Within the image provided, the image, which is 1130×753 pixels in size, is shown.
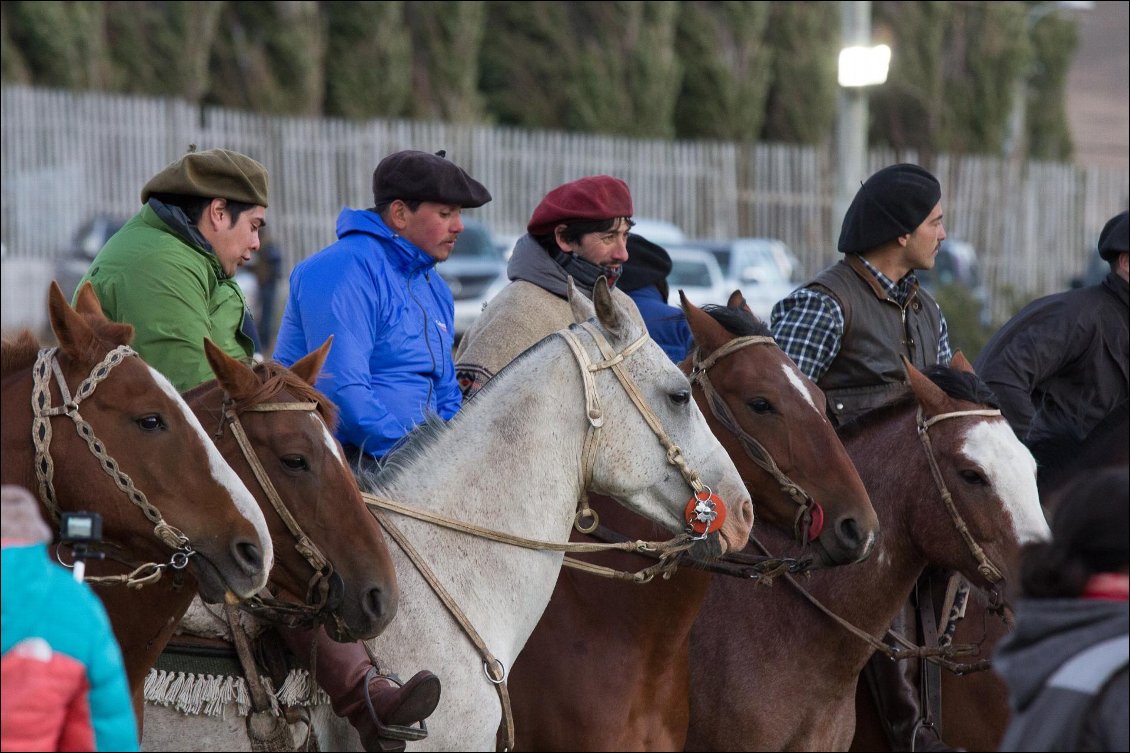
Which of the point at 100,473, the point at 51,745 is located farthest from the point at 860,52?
the point at 51,745

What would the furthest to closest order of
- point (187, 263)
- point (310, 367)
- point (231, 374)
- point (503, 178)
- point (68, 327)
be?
point (503, 178) → point (187, 263) → point (310, 367) → point (231, 374) → point (68, 327)

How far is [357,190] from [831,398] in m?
20.4

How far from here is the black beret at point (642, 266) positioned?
25.9ft

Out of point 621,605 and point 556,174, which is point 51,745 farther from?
point 556,174

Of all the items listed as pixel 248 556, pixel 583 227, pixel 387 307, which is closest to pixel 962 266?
pixel 583 227

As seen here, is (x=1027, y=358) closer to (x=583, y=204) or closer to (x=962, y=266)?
(x=583, y=204)

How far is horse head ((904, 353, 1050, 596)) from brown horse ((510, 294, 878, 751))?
1.22 ft

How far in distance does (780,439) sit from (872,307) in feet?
3.73

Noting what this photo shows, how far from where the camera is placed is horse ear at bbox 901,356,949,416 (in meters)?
5.66

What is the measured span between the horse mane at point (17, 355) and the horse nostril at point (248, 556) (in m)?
0.67

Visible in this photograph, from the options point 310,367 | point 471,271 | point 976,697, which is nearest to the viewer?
point 310,367

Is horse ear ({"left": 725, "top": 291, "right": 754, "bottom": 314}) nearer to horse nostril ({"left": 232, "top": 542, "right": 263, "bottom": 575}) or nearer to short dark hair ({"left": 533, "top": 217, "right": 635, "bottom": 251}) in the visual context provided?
short dark hair ({"left": 533, "top": 217, "right": 635, "bottom": 251})

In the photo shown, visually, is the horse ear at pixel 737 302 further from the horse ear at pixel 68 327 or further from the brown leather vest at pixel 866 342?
the horse ear at pixel 68 327

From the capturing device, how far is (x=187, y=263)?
15.9 feet
